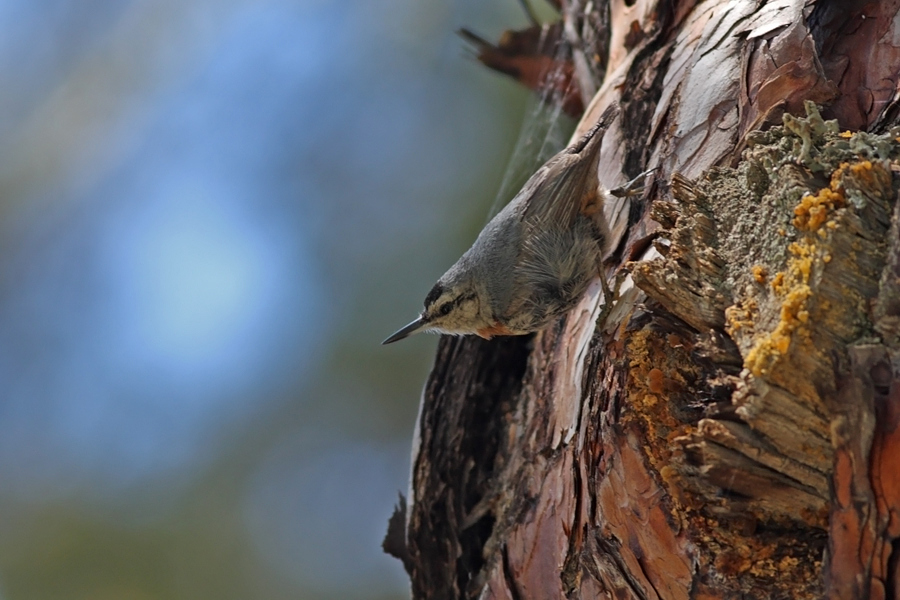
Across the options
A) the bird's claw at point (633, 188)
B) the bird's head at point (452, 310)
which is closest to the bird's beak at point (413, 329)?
the bird's head at point (452, 310)

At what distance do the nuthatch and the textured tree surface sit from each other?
0.32 feet

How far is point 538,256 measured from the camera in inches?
120

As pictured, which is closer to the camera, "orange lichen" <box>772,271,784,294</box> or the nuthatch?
"orange lichen" <box>772,271,784,294</box>

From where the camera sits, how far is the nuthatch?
114 inches

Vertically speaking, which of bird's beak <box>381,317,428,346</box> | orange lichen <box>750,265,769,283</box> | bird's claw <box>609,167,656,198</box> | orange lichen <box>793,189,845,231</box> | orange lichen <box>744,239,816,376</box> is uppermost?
bird's beak <box>381,317,428,346</box>

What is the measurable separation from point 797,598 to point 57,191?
5956mm


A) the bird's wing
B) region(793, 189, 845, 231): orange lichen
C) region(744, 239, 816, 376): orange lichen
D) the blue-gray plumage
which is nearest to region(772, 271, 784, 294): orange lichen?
region(744, 239, 816, 376): orange lichen

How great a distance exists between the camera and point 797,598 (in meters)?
1.65

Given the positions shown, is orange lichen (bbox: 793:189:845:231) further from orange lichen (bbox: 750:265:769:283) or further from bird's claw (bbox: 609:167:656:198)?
bird's claw (bbox: 609:167:656:198)

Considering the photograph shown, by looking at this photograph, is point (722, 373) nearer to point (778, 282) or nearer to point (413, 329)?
point (778, 282)

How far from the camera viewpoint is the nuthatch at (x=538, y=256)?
9.53 feet

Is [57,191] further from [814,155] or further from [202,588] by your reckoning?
[814,155]

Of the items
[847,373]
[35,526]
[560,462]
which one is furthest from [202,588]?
[847,373]

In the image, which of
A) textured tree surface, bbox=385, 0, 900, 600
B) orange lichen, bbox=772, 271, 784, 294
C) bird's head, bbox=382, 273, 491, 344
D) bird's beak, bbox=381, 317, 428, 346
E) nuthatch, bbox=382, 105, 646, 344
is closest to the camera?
textured tree surface, bbox=385, 0, 900, 600
